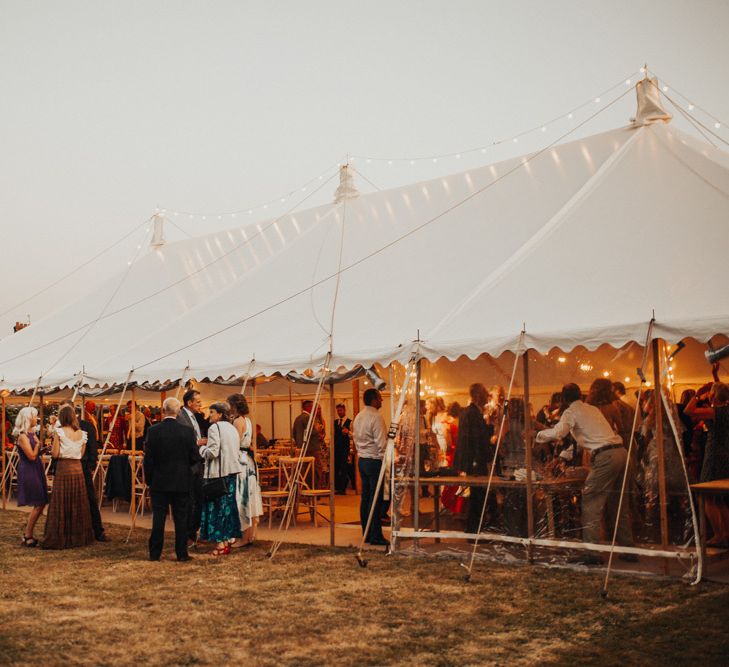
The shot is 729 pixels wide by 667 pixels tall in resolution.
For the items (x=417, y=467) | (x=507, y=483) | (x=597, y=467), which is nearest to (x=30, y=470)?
(x=417, y=467)

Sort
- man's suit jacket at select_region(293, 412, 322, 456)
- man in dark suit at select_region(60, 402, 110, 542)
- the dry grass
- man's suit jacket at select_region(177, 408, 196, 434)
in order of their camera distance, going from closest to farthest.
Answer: the dry grass < man's suit jacket at select_region(177, 408, 196, 434) < man in dark suit at select_region(60, 402, 110, 542) < man's suit jacket at select_region(293, 412, 322, 456)

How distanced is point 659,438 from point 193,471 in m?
4.30

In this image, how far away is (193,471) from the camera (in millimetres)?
8055

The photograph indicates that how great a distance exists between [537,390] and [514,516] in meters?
1.07

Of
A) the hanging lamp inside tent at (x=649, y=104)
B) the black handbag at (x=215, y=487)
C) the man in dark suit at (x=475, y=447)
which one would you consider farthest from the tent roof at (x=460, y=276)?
the black handbag at (x=215, y=487)

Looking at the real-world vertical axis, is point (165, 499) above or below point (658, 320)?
below

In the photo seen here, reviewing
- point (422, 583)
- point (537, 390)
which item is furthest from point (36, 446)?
point (537, 390)

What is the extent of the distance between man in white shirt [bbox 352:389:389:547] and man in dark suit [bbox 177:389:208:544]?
5.02ft

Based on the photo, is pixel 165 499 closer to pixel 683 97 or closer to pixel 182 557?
pixel 182 557

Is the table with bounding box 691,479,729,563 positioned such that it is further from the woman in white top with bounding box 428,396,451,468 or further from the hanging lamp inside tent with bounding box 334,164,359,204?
the hanging lamp inside tent with bounding box 334,164,359,204

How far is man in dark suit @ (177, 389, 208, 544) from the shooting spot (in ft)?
25.7

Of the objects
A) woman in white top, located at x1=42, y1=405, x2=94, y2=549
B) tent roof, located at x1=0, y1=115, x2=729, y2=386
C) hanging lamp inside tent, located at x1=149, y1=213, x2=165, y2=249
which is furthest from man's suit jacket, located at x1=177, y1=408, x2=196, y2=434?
hanging lamp inside tent, located at x1=149, y1=213, x2=165, y2=249

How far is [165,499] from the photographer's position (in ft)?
24.2

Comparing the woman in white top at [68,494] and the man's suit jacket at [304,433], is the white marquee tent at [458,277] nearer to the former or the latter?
the woman in white top at [68,494]
